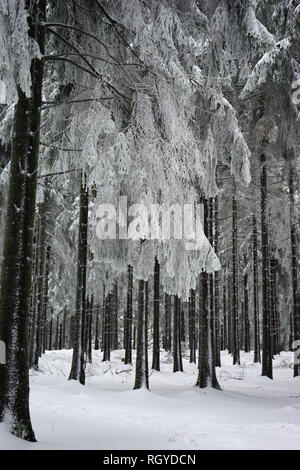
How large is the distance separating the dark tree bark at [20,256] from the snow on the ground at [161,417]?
397 mm

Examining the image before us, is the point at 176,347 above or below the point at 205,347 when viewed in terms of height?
below

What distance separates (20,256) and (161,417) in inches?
187

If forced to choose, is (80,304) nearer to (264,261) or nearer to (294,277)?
(264,261)

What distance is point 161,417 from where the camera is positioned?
829 cm

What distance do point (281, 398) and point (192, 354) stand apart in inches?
475

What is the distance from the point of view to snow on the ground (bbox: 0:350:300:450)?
19.4 feet

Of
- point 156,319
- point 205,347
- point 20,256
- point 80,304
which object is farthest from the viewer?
point 156,319

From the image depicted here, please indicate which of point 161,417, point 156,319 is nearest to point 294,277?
point 156,319

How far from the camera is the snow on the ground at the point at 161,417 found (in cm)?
591

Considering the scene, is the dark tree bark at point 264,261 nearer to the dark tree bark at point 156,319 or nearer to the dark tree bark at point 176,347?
the dark tree bark at point 156,319

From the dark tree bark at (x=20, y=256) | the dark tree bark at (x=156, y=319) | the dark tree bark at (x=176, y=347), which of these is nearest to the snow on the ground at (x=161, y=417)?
the dark tree bark at (x=20, y=256)

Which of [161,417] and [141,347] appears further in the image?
[141,347]

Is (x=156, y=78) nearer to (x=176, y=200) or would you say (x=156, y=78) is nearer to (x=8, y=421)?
(x=176, y=200)

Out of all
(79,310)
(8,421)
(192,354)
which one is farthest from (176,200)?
(192,354)
